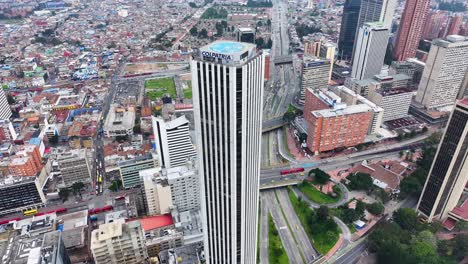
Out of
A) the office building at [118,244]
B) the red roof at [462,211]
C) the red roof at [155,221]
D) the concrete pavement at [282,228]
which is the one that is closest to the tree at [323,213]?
the concrete pavement at [282,228]

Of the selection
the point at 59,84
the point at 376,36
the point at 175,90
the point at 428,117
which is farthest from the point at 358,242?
the point at 59,84

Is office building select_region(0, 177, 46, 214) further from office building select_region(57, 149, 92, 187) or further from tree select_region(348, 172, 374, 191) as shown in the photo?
tree select_region(348, 172, 374, 191)

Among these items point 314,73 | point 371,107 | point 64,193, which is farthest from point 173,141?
point 314,73

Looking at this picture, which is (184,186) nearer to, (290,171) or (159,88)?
(290,171)

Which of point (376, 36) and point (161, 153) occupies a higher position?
point (376, 36)

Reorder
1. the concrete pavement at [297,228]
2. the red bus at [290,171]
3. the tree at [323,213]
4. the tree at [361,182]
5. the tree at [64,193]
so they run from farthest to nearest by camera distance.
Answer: the red bus at [290,171]
the tree at [361,182]
the tree at [64,193]
the tree at [323,213]
the concrete pavement at [297,228]

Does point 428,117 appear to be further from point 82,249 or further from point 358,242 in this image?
point 82,249

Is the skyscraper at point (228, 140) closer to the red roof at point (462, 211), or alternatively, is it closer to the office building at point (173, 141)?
the office building at point (173, 141)
